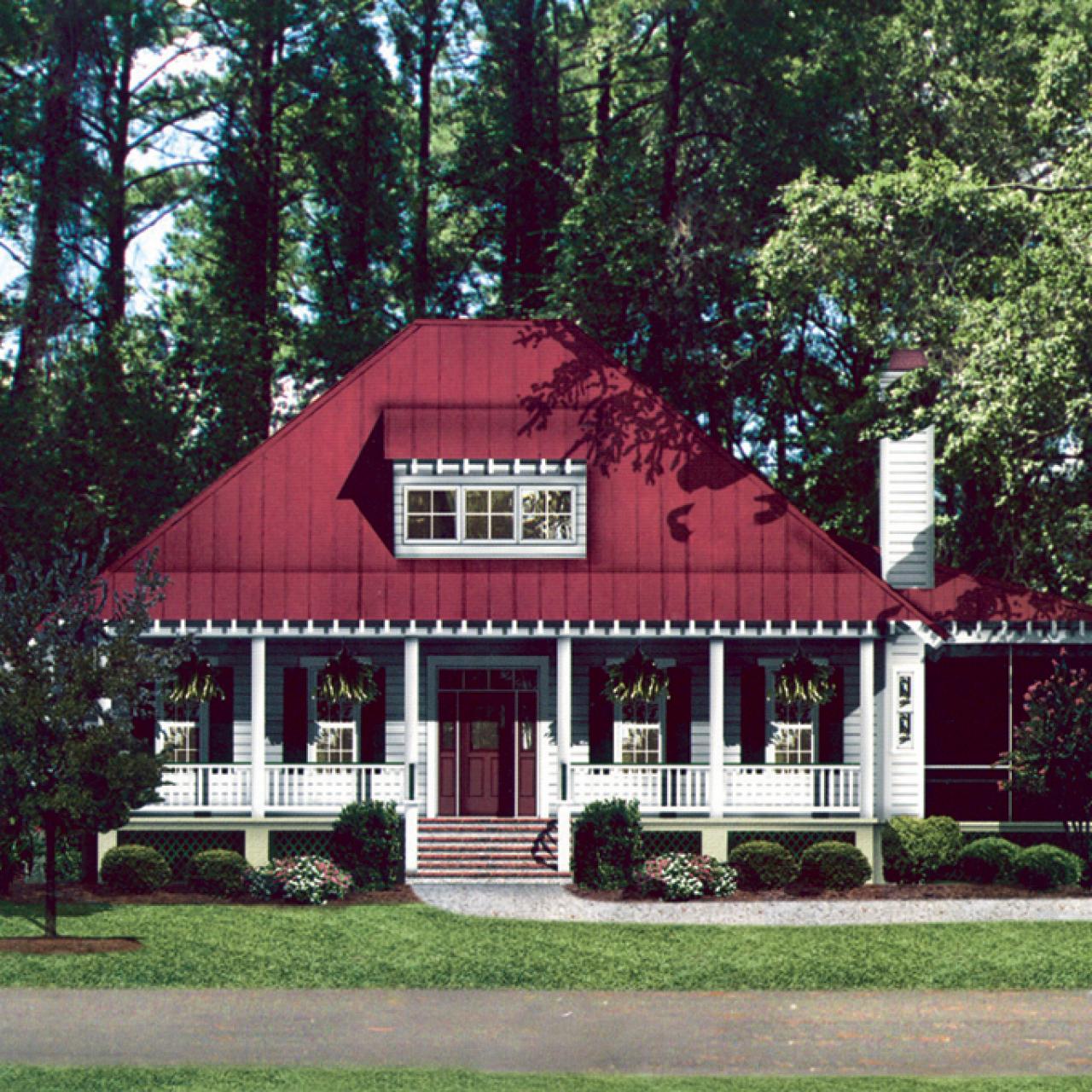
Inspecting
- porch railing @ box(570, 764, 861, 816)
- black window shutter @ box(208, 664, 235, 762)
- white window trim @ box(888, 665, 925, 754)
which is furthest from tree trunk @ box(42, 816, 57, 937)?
white window trim @ box(888, 665, 925, 754)

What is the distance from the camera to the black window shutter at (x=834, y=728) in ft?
105

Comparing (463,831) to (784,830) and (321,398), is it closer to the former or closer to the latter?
(784,830)

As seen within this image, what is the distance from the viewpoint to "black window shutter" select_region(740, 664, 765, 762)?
3225 centimetres

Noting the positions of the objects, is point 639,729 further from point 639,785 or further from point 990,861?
point 990,861

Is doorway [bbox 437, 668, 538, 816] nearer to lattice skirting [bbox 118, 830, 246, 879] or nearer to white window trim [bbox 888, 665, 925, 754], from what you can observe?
lattice skirting [bbox 118, 830, 246, 879]

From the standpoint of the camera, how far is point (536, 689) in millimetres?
32562

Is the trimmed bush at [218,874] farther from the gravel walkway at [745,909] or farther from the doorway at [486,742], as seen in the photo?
the doorway at [486,742]

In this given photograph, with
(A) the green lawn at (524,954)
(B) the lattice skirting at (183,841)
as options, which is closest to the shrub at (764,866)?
(A) the green lawn at (524,954)

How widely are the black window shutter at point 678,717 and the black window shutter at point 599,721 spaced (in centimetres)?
96

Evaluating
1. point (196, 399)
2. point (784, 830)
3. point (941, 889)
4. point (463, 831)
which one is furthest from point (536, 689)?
point (196, 399)

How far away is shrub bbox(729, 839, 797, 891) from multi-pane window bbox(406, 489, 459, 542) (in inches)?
274

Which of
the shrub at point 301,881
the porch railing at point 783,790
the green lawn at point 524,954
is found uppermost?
the porch railing at point 783,790

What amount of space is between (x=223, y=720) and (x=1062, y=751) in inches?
533

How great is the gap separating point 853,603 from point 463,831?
7.32 m
